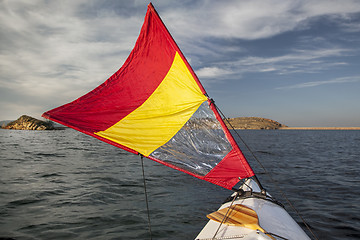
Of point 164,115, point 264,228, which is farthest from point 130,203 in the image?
point 264,228

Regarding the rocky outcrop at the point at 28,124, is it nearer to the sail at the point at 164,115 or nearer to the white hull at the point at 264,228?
the sail at the point at 164,115

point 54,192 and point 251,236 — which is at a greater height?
point 251,236

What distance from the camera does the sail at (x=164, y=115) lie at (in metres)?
4.79

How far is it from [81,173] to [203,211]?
8859 mm

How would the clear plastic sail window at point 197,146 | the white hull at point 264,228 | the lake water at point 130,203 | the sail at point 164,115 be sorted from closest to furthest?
the white hull at point 264,228 < the sail at point 164,115 < the clear plastic sail window at point 197,146 < the lake water at point 130,203

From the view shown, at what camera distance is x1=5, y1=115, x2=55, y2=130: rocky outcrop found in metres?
92.8

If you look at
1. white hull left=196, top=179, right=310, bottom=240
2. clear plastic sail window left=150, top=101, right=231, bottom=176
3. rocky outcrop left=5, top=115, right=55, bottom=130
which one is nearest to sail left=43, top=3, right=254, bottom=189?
clear plastic sail window left=150, top=101, right=231, bottom=176

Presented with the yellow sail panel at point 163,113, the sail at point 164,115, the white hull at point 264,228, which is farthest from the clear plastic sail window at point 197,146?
the white hull at point 264,228

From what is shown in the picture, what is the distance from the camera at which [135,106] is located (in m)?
5.04

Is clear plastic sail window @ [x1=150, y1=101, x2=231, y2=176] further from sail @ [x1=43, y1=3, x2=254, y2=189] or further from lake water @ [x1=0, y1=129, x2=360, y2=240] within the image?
lake water @ [x1=0, y1=129, x2=360, y2=240]

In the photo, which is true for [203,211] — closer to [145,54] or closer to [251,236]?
[251,236]

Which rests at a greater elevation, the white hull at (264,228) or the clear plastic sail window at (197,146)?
the clear plastic sail window at (197,146)

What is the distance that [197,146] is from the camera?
198 inches

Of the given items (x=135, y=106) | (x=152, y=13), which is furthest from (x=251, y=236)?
(x=152, y=13)
